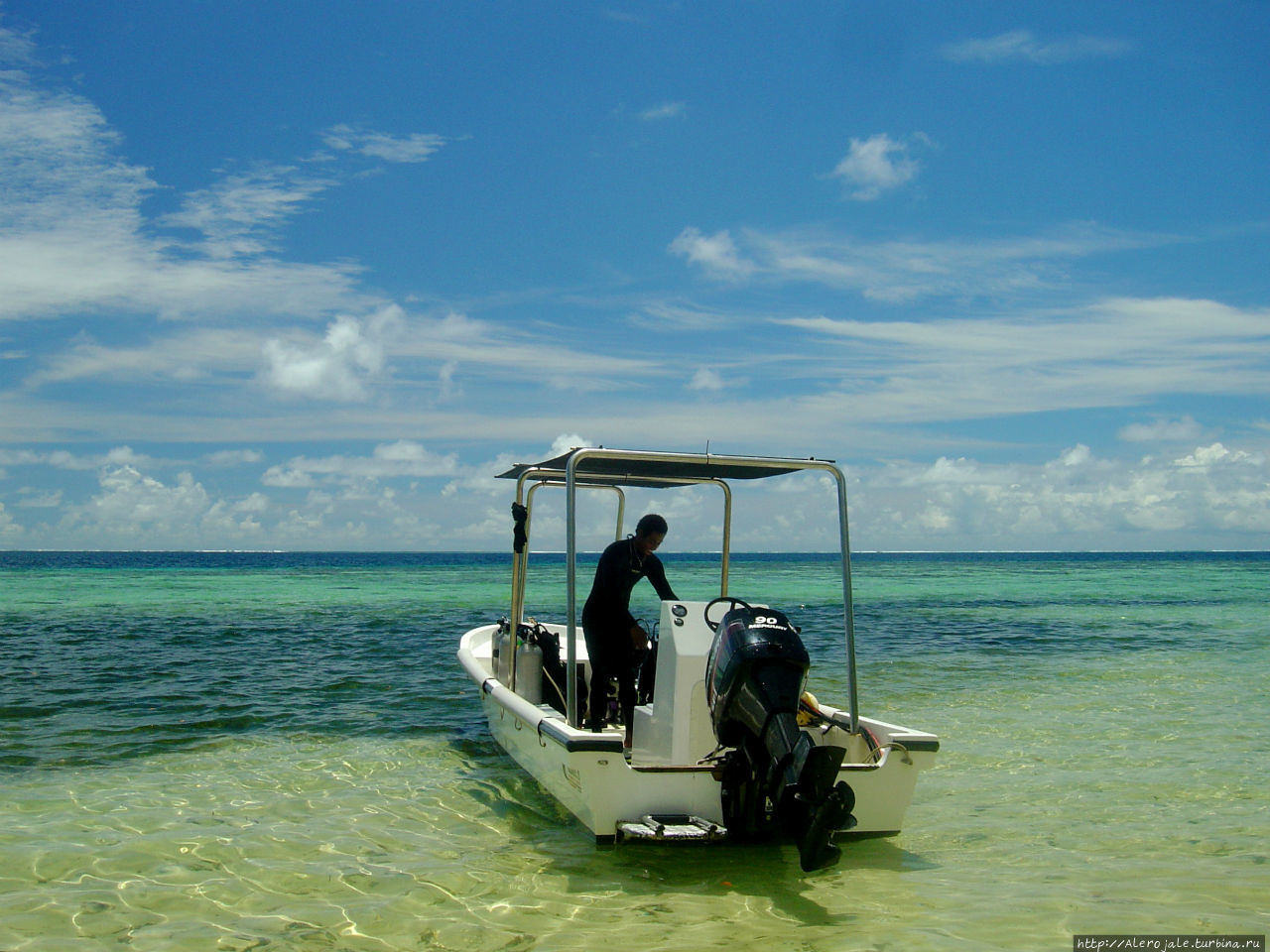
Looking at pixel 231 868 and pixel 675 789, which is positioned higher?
pixel 675 789

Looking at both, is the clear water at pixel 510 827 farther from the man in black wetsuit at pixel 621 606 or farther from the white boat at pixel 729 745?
the man in black wetsuit at pixel 621 606

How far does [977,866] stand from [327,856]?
3445mm

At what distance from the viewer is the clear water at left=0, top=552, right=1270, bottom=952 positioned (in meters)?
4.54

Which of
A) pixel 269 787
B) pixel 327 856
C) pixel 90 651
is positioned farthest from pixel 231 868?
pixel 90 651

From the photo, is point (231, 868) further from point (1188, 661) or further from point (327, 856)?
point (1188, 661)

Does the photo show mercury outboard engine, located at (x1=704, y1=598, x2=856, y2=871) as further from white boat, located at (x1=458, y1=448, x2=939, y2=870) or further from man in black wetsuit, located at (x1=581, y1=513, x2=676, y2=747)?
man in black wetsuit, located at (x1=581, y1=513, x2=676, y2=747)

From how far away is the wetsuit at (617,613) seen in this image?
643cm

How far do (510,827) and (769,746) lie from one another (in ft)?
7.34

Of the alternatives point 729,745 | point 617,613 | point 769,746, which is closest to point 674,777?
point 729,745

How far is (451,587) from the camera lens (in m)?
39.9

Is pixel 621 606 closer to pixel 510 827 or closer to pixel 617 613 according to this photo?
pixel 617 613

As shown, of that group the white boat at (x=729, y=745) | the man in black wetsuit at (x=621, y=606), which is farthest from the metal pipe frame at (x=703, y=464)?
the man in black wetsuit at (x=621, y=606)

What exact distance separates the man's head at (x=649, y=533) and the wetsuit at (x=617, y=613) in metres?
0.06

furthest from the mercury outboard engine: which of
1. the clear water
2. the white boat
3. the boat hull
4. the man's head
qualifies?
the man's head
